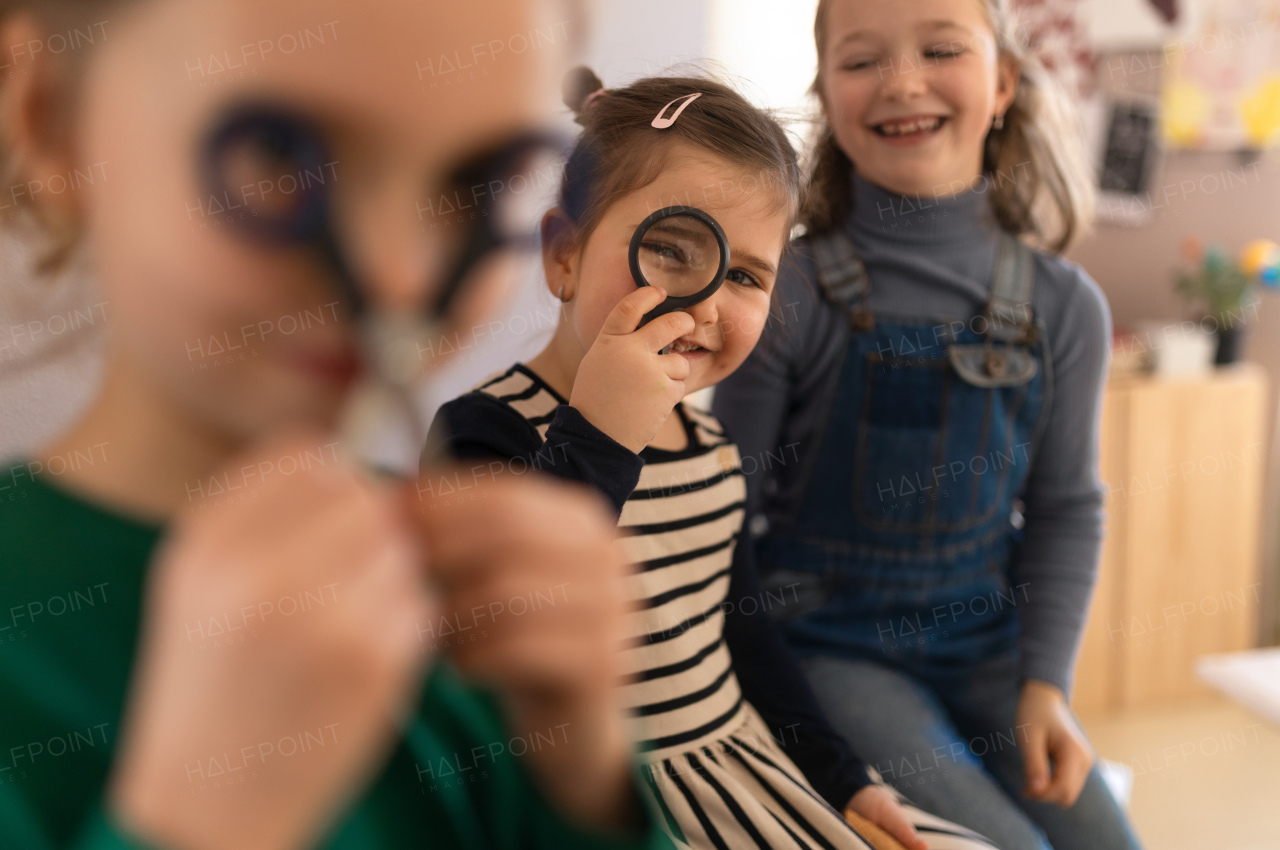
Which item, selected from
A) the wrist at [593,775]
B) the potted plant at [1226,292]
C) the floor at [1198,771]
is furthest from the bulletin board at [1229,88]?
the wrist at [593,775]

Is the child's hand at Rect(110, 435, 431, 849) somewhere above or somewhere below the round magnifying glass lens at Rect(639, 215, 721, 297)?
below

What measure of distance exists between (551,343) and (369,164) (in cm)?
28

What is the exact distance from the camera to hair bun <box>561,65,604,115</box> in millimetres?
329

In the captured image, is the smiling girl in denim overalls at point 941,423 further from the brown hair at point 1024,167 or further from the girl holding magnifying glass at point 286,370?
the girl holding magnifying glass at point 286,370

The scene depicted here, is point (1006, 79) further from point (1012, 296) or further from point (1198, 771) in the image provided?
point (1198, 771)

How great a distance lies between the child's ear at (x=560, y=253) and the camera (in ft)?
1.20

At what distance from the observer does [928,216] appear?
23.7 inches

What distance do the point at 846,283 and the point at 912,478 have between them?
147mm

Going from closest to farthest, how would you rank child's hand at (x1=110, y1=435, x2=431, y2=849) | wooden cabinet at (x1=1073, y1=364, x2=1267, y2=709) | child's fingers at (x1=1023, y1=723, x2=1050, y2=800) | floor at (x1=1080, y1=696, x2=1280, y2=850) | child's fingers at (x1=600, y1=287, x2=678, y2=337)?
1. child's hand at (x1=110, y1=435, x2=431, y2=849)
2. child's fingers at (x1=600, y1=287, x2=678, y2=337)
3. child's fingers at (x1=1023, y1=723, x2=1050, y2=800)
4. floor at (x1=1080, y1=696, x2=1280, y2=850)
5. wooden cabinet at (x1=1073, y1=364, x2=1267, y2=709)

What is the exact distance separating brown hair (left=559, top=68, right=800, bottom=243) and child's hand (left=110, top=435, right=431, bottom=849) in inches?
8.9

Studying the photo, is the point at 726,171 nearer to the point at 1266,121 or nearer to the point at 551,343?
the point at 551,343

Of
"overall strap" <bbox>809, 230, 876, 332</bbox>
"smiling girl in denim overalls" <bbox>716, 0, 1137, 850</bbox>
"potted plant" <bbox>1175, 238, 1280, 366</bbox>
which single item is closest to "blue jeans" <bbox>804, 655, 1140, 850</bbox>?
"smiling girl in denim overalls" <bbox>716, 0, 1137, 850</bbox>

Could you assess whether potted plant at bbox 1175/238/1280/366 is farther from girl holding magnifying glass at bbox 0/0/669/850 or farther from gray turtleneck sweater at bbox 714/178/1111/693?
girl holding magnifying glass at bbox 0/0/669/850

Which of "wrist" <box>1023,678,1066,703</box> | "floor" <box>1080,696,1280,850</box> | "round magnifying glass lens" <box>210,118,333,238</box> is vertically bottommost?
"floor" <box>1080,696,1280,850</box>
